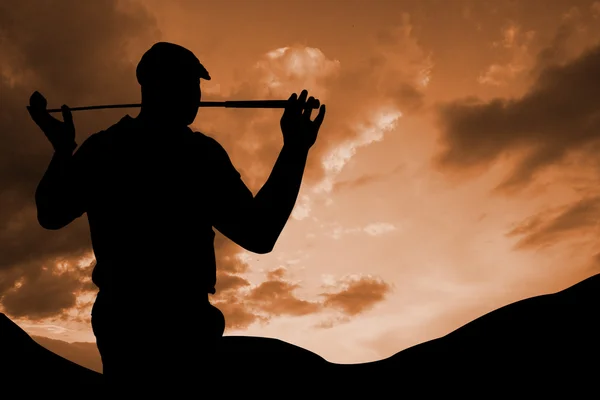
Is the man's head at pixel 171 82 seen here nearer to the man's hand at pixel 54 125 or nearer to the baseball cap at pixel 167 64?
the baseball cap at pixel 167 64

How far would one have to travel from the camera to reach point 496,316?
3.38 m

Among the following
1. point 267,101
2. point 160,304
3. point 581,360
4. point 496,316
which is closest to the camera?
point 581,360

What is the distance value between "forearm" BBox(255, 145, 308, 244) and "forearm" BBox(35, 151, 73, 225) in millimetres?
978

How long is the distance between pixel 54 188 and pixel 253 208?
1.01 meters

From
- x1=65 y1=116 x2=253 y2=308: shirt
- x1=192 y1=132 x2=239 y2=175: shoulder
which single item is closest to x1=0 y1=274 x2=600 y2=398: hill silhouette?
x1=65 y1=116 x2=253 y2=308: shirt

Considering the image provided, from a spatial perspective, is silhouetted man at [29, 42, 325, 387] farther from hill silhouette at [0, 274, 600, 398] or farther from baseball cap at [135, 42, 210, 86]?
hill silhouette at [0, 274, 600, 398]

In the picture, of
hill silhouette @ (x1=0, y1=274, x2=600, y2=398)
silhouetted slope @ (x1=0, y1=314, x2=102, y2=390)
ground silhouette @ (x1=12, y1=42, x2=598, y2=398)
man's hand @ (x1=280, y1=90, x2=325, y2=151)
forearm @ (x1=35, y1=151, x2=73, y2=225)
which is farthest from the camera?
man's hand @ (x1=280, y1=90, x2=325, y2=151)

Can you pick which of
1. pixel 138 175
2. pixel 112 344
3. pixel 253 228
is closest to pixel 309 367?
pixel 253 228

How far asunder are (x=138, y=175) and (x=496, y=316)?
193 centimetres

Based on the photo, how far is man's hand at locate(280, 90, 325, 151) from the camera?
3738mm

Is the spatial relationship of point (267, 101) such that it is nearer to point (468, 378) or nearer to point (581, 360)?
point (468, 378)

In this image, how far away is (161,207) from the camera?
3.34 m

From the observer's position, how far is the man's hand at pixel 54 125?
3469mm

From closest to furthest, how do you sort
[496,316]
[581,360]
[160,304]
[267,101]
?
[581,360] < [160,304] < [496,316] < [267,101]
